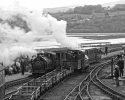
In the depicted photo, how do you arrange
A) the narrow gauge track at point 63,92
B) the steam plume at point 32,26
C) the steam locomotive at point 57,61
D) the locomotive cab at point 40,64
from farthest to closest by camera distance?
the steam plume at point 32,26
the steam locomotive at point 57,61
the locomotive cab at point 40,64
the narrow gauge track at point 63,92

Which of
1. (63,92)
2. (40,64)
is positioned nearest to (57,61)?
(40,64)

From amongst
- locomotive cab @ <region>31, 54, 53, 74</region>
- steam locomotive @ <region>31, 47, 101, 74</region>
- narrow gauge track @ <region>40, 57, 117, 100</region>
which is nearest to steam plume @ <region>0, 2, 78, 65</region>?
locomotive cab @ <region>31, 54, 53, 74</region>

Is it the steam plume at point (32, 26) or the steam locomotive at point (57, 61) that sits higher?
the steam plume at point (32, 26)

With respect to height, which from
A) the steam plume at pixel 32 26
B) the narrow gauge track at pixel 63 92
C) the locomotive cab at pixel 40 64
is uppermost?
the steam plume at pixel 32 26

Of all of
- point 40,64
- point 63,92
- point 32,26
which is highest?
point 32,26

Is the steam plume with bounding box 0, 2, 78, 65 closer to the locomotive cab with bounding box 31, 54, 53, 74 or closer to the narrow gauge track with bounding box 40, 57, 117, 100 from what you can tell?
the locomotive cab with bounding box 31, 54, 53, 74

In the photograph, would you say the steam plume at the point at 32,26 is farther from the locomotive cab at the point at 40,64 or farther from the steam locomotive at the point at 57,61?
the steam locomotive at the point at 57,61

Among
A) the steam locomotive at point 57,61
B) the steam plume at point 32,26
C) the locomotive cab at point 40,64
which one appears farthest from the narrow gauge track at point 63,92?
the steam plume at point 32,26

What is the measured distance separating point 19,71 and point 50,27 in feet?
21.6

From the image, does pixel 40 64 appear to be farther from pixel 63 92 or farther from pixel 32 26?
pixel 63 92

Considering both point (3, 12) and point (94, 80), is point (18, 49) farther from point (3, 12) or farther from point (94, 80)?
point (94, 80)

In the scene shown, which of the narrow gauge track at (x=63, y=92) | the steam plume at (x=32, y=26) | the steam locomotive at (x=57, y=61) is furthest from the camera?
the steam plume at (x=32, y=26)

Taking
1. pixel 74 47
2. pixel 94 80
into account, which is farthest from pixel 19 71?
pixel 94 80

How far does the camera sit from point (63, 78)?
34.2 m
